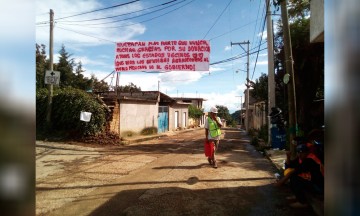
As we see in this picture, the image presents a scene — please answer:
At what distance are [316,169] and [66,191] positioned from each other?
4.62 meters

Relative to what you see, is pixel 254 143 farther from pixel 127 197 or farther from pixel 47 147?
pixel 127 197

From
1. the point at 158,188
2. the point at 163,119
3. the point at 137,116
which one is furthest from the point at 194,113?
the point at 158,188

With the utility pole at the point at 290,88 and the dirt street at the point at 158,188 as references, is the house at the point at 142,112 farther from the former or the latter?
the utility pole at the point at 290,88

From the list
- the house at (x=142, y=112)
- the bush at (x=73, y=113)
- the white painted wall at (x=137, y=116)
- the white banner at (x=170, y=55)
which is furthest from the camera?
the white painted wall at (x=137, y=116)

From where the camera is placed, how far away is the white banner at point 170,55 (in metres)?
13.8

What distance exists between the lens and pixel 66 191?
6250 mm

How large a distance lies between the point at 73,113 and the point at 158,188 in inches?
412

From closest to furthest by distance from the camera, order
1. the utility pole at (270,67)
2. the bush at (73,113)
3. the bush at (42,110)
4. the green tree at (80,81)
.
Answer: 1. the utility pole at (270,67)
2. the bush at (73,113)
3. the bush at (42,110)
4. the green tree at (80,81)

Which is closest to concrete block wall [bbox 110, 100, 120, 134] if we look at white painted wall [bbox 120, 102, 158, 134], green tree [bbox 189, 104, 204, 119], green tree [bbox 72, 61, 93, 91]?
white painted wall [bbox 120, 102, 158, 134]

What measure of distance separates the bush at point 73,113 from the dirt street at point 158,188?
5.12m

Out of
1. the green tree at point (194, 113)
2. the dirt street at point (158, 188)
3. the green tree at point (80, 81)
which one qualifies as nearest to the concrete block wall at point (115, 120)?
the dirt street at point (158, 188)

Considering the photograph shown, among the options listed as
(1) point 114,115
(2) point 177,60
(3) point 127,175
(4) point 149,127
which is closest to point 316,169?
(3) point 127,175

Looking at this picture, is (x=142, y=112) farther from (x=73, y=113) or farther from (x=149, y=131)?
(x=73, y=113)

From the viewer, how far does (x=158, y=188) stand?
6.36 metres
